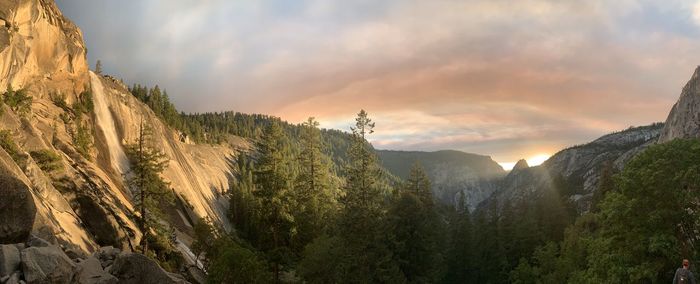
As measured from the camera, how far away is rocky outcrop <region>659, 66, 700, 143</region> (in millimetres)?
74375

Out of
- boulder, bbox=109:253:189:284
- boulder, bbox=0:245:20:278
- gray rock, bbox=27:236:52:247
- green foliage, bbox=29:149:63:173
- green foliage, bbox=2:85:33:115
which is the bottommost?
boulder, bbox=109:253:189:284

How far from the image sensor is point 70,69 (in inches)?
2200

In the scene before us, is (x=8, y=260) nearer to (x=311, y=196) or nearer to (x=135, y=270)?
(x=135, y=270)

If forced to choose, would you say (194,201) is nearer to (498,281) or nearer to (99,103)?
(99,103)

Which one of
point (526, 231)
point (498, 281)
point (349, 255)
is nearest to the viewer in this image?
point (349, 255)

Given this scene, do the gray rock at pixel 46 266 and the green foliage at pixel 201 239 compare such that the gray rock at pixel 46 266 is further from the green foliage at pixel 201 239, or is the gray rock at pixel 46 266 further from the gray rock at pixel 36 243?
the green foliage at pixel 201 239

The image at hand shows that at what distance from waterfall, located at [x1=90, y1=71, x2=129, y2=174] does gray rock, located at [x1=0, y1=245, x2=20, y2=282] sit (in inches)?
1669

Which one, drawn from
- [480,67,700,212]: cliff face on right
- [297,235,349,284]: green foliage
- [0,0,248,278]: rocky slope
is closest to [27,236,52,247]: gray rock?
[0,0,248,278]: rocky slope

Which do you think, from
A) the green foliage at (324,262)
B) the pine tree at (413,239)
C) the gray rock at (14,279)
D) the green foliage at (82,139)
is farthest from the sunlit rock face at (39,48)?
the pine tree at (413,239)

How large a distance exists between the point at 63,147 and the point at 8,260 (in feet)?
107

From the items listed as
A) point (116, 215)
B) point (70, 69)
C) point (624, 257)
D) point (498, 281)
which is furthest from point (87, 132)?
point (624, 257)

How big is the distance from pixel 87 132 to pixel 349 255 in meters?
39.3

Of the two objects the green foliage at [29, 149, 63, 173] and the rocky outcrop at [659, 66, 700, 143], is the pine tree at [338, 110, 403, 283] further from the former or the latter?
the rocky outcrop at [659, 66, 700, 143]

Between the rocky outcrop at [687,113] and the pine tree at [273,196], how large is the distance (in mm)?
66730
